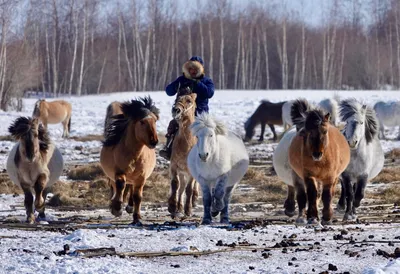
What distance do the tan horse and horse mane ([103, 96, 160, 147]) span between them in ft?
1.28

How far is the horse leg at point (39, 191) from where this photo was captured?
10.8m

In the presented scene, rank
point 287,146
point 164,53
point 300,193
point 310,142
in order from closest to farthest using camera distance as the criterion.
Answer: point 310,142 → point 300,193 → point 287,146 → point 164,53

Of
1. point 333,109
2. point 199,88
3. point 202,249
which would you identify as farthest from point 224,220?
point 333,109

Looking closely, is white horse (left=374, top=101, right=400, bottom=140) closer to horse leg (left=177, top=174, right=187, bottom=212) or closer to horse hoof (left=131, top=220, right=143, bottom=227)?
horse leg (left=177, top=174, right=187, bottom=212)

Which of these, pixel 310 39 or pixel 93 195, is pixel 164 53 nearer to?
pixel 310 39

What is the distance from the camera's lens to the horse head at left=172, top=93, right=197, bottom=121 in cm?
1083

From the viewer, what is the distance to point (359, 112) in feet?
36.5

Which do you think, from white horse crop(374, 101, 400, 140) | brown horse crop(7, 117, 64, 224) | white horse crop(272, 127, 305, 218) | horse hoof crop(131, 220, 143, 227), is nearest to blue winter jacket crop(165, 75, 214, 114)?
white horse crop(272, 127, 305, 218)

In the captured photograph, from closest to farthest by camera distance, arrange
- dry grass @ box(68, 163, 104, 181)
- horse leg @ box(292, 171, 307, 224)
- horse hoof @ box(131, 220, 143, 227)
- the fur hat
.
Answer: horse hoof @ box(131, 220, 143, 227)
horse leg @ box(292, 171, 307, 224)
the fur hat
dry grass @ box(68, 163, 104, 181)

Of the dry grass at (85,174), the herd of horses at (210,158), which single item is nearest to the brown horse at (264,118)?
the dry grass at (85,174)

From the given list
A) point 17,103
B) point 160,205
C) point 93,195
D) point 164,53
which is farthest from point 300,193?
point 164,53

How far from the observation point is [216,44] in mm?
70250

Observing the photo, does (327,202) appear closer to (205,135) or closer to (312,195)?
(312,195)

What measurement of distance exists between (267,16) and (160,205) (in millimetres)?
63243
